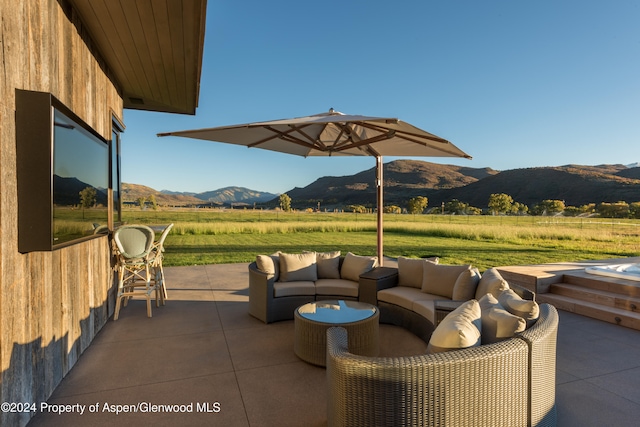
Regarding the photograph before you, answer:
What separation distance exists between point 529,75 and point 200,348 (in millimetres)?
16287

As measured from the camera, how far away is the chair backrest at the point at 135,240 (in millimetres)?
4656

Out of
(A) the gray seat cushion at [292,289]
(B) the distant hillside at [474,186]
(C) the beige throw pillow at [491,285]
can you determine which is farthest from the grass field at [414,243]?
(B) the distant hillside at [474,186]

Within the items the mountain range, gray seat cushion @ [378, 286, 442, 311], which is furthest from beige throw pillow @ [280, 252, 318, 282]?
the mountain range

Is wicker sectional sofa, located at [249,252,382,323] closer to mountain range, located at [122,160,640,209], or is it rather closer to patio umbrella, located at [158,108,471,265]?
patio umbrella, located at [158,108,471,265]

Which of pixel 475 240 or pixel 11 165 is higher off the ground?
pixel 11 165

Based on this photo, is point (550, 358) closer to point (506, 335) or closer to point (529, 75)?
point (506, 335)

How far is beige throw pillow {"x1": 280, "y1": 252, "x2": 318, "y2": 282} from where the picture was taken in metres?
4.61

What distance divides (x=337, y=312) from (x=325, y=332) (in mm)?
409

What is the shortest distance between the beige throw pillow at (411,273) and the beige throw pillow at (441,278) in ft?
0.46

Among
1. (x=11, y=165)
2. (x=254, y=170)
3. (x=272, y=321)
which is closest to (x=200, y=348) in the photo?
(x=272, y=321)

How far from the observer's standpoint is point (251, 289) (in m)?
4.53

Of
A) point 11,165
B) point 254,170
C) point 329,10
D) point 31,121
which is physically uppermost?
point 329,10

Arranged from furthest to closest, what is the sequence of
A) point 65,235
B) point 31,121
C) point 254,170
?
1. point 254,170
2. point 65,235
3. point 31,121

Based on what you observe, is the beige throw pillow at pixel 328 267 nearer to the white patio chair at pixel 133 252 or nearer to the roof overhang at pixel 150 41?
the white patio chair at pixel 133 252
